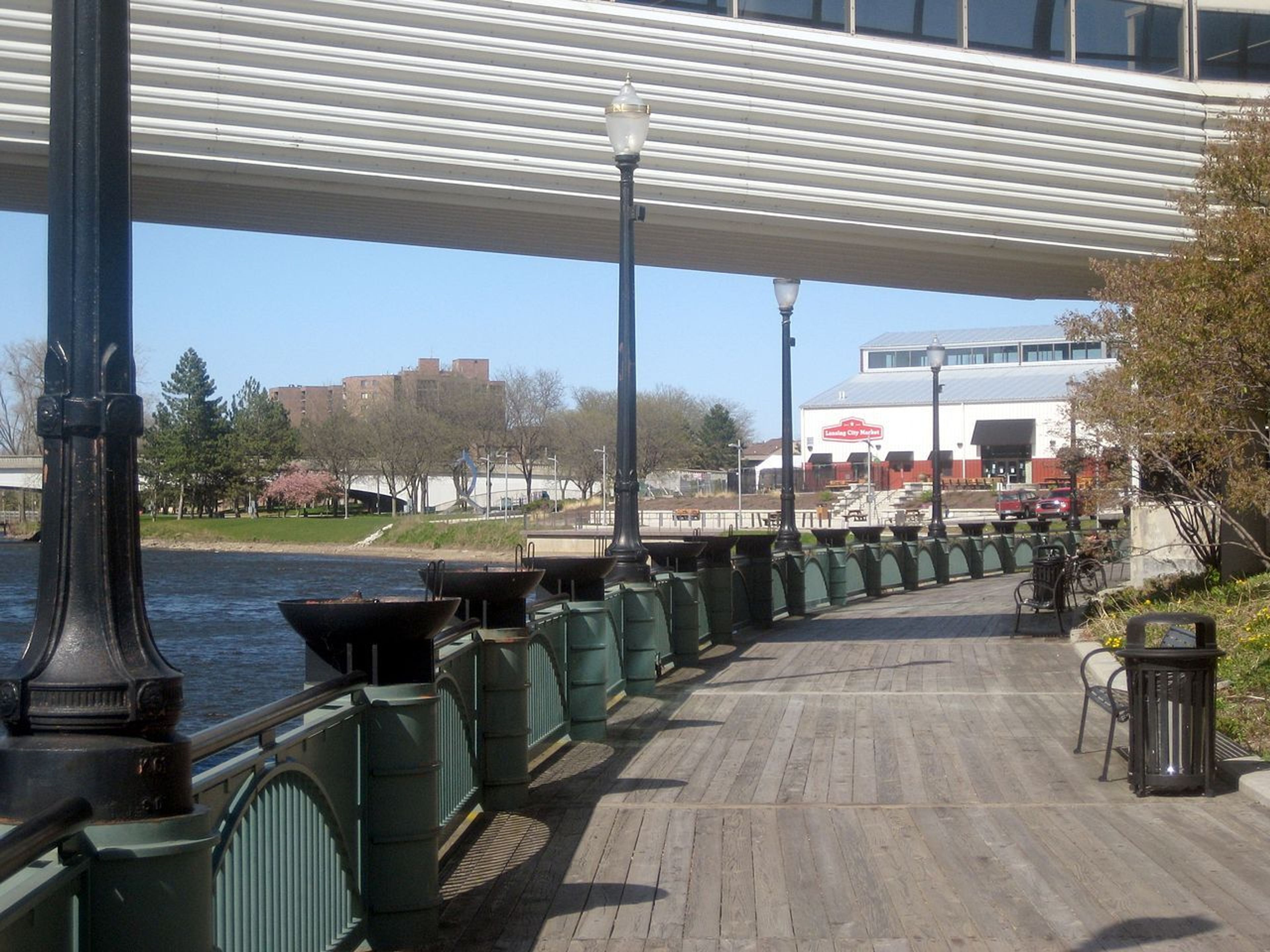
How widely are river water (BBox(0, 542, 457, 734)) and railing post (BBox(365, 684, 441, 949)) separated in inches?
32.8

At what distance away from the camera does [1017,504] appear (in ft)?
203

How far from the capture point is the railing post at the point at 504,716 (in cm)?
770

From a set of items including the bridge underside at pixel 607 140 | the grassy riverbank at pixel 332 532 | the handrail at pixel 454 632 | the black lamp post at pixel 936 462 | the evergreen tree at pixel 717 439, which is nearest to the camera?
the handrail at pixel 454 632

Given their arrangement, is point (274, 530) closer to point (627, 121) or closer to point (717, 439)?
point (717, 439)

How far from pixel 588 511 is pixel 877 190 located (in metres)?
70.8

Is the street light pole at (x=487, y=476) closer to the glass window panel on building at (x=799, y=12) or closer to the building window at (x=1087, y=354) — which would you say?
the building window at (x=1087, y=354)

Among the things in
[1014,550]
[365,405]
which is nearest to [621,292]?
[1014,550]

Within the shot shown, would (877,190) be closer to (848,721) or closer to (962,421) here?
(848,721)

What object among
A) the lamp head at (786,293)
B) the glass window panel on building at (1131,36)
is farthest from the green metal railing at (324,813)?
the lamp head at (786,293)

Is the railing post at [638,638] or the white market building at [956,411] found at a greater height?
the white market building at [956,411]

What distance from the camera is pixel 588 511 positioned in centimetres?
8569

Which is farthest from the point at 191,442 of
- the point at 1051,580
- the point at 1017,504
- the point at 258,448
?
the point at 1051,580

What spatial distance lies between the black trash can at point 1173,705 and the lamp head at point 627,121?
638cm

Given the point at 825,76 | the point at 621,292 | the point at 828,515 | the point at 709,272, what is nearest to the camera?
the point at 621,292
